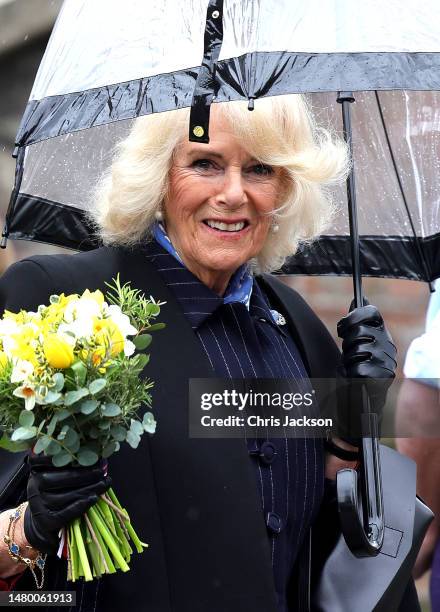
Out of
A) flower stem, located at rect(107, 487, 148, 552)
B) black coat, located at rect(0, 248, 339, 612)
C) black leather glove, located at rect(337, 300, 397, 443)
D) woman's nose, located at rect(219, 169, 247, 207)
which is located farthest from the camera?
black leather glove, located at rect(337, 300, 397, 443)

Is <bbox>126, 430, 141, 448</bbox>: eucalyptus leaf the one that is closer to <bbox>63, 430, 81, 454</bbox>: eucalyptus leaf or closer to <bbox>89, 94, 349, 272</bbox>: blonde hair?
<bbox>63, 430, 81, 454</bbox>: eucalyptus leaf

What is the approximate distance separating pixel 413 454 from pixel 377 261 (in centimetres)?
82

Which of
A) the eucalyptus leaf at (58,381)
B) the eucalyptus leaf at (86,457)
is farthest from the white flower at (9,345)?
the eucalyptus leaf at (86,457)

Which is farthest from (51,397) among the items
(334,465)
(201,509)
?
(334,465)

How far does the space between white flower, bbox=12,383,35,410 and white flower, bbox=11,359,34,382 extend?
15mm

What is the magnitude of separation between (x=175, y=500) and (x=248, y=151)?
0.78 m

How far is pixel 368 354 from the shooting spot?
279cm

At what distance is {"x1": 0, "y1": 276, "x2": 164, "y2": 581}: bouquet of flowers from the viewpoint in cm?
215

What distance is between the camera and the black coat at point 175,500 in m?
2.45

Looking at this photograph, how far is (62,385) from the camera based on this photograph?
2139 millimetres

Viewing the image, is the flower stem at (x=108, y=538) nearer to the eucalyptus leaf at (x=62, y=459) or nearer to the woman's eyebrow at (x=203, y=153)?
the eucalyptus leaf at (x=62, y=459)

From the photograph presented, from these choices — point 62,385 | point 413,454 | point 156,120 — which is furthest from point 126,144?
point 413,454

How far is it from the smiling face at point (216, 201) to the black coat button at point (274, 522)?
561mm

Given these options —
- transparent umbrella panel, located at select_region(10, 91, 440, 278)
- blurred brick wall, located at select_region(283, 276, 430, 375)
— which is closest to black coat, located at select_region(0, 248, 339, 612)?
transparent umbrella panel, located at select_region(10, 91, 440, 278)
